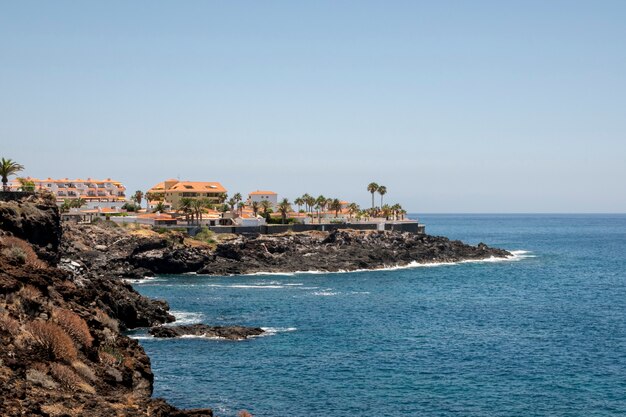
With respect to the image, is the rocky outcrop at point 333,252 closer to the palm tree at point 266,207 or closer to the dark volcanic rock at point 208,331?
the palm tree at point 266,207

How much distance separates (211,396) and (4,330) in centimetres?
1847

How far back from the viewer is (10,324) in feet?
95.3

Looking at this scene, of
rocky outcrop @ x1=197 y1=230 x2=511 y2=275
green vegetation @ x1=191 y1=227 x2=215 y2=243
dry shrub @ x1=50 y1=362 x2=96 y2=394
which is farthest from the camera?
green vegetation @ x1=191 y1=227 x2=215 y2=243

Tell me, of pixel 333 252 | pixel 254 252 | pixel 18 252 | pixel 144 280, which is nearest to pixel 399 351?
pixel 18 252

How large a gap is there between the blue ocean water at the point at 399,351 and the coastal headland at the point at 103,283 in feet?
20.8

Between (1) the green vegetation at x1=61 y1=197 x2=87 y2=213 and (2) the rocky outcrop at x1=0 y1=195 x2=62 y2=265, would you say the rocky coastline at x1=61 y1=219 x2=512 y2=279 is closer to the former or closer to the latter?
(1) the green vegetation at x1=61 y1=197 x2=87 y2=213

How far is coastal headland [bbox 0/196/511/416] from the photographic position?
85.8 feet

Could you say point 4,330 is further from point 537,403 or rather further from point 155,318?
point 155,318

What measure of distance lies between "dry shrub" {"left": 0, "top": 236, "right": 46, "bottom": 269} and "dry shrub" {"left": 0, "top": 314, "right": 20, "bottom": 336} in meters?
12.4

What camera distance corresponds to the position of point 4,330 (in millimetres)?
28516

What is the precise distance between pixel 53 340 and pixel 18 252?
49.2ft

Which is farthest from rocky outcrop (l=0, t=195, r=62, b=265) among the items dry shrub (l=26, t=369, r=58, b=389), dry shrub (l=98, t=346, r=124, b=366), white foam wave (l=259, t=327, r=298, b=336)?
dry shrub (l=26, t=369, r=58, b=389)

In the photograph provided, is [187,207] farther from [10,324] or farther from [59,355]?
[59,355]

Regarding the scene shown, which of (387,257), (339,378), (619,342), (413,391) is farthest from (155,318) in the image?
(387,257)
